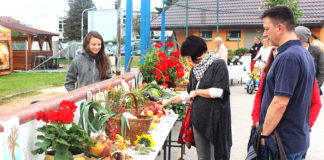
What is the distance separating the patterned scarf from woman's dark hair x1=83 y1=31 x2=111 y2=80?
1499mm

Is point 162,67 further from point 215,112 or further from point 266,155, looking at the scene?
point 266,155

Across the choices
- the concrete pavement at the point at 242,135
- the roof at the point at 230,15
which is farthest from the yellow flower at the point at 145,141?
the roof at the point at 230,15

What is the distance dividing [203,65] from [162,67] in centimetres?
265

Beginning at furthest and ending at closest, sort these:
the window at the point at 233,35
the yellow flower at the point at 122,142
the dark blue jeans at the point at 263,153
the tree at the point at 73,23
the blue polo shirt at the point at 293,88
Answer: the tree at the point at 73,23
the window at the point at 233,35
the yellow flower at the point at 122,142
the dark blue jeans at the point at 263,153
the blue polo shirt at the point at 293,88

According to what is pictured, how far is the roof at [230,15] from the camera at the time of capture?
23875 millimetres

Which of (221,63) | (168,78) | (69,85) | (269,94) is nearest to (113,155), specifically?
A: (269,94)

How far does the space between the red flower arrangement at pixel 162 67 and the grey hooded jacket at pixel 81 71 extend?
1.71m

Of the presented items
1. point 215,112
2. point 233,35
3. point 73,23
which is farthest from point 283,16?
point 73,23

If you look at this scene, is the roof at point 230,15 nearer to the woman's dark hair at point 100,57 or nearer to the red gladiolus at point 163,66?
the red gladiolus at point 163,66

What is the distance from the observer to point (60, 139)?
229 cm

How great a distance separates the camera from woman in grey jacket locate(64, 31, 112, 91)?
4.44 metres

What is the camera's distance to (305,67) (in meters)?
2.44

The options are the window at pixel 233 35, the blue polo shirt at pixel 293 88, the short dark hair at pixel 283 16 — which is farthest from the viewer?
the window at pixel 233 35

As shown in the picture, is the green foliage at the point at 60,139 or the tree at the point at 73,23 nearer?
the green foliage at the point at 60,139
